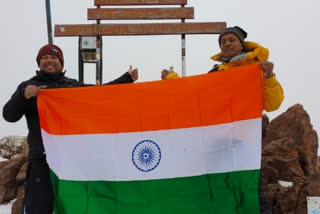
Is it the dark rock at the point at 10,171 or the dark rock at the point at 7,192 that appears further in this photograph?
the dark rock at the point at 10,171

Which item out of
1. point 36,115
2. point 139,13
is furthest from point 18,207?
point 139,13

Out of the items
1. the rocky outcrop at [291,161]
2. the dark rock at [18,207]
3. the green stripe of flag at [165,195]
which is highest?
the green stripe of flag at [165,195]

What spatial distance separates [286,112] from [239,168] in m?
5.83

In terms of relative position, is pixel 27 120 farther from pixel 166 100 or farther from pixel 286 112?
pixel 286 112

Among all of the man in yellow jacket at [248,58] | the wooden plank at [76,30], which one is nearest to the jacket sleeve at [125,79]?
the man in yellow jacket at [248,58]

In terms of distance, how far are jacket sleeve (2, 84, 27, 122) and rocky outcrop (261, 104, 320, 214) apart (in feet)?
11.1

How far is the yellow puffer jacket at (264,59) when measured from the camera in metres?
3.41

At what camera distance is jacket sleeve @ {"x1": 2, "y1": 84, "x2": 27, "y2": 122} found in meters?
3.34

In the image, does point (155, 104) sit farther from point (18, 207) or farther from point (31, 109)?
point (18, 207)

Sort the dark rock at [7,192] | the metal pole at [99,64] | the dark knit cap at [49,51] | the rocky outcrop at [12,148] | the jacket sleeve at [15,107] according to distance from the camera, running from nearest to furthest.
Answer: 1. the jacket sleeve at [15,107]
2. the dark knit cap at [49,51]
3. the dark rock at [7,192]
4. the metal pole at [99,64]
5. the rocky outcrop at [12,148]

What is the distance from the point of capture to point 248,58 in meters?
3.59

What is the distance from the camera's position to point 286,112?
8805 mm

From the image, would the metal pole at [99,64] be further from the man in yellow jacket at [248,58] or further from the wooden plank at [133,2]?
the man in yellow jacket at [248,58]

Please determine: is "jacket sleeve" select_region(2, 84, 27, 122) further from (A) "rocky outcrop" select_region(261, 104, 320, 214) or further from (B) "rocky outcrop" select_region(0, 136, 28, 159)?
(B) "rocky outcrop" select_region(0, 136, 28, 159)
